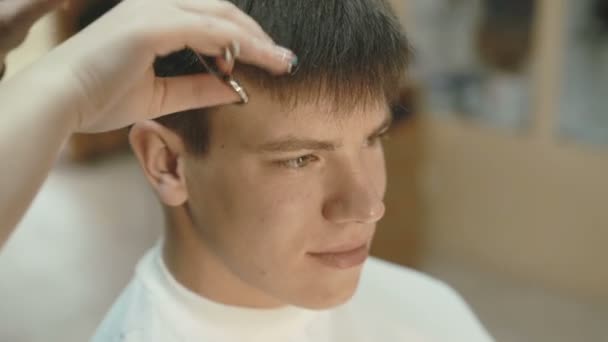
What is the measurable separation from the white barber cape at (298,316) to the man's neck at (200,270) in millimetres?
12

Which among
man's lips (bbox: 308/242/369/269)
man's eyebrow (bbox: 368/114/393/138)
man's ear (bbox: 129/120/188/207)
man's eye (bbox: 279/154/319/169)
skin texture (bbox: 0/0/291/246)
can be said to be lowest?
man's lips (bbox: 308/242/369/269)

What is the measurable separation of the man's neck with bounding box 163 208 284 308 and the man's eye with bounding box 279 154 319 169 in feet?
0.62

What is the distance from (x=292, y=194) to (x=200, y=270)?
209 millimetres

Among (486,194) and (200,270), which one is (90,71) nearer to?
(200,270)

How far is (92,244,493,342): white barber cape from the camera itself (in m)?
1.17

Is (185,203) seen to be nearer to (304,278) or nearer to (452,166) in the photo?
(304,278)

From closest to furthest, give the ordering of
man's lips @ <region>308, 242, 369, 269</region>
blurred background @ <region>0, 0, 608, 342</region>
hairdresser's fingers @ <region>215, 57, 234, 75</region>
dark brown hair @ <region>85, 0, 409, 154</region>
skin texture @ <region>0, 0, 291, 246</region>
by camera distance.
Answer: skin texture @ <region>0, 0, 291, 246</region> < hairdresser's fingers @ <region>215, 57, 234, 75</region> < dark brown hair @ <region>85, 0, 409, 154</region> < man's lips @ <region>308, 242, 369, 269</region> < blurred background @ <region>0, 0, 608, 342</region>

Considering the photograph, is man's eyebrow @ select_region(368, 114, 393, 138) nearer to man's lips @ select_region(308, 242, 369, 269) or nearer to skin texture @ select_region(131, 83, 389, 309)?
skin texture @ select_region(131, 83, 389, 309)

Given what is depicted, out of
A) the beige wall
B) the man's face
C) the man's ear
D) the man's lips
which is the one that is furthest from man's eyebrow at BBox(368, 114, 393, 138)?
the beige wall

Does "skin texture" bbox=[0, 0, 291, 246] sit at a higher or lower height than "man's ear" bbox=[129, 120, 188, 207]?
higher

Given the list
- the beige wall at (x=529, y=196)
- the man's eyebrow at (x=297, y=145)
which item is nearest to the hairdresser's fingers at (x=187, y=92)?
the man's eyebrow at (x=297, y=145)

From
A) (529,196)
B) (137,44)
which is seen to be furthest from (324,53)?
(529,196)

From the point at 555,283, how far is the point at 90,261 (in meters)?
1.52

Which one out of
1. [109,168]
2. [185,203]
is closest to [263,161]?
[185,203]
